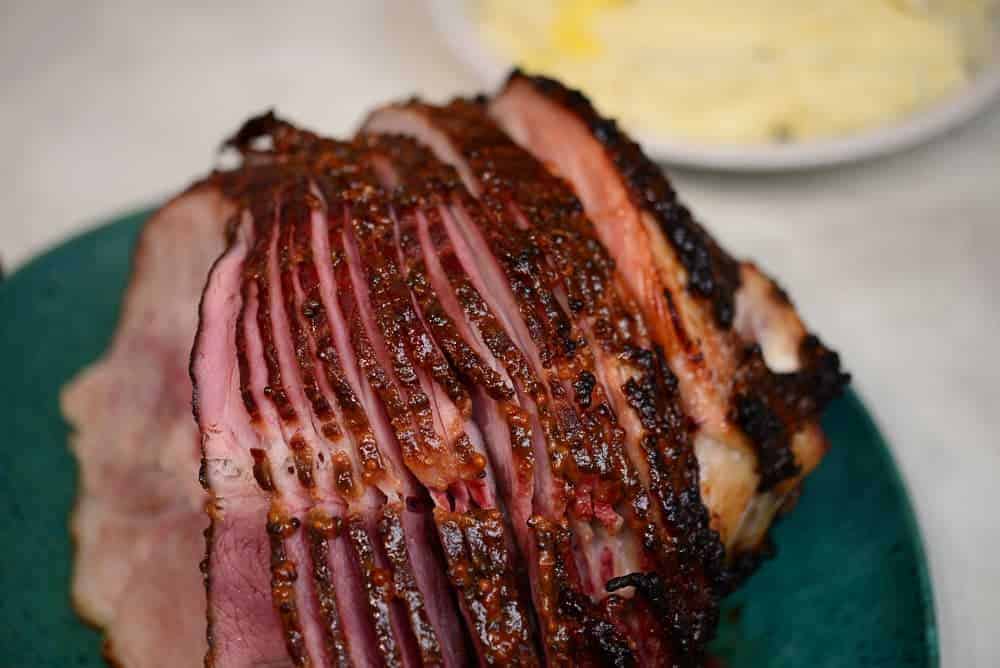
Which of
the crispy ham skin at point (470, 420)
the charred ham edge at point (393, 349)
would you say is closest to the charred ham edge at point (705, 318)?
the crispy ham skin at point (470, 420)

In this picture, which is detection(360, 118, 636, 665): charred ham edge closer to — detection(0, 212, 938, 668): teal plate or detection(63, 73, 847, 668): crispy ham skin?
detection(63, 73, 847, 668): crispy ham skin

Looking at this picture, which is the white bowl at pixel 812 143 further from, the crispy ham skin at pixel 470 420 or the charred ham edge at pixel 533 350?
the charred ham edge at pixel 533 350

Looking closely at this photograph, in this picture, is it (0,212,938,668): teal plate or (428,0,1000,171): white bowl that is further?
(428,0,1000,171): white bowl

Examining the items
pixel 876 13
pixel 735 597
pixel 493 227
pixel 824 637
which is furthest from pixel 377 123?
pixel 876 13

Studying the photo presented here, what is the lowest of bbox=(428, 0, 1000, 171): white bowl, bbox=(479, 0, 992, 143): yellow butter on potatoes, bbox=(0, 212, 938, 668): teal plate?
bbox=(0, 212, 938, 668): teal plate

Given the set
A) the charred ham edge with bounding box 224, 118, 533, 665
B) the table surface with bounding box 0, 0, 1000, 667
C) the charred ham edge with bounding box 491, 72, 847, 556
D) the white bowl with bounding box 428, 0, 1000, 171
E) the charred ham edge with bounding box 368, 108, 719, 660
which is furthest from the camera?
the white bowl with bounding box 428, 0, 1000, 171

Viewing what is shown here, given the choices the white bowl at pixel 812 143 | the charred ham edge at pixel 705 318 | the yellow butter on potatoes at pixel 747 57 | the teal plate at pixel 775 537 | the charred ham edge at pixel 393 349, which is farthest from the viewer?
the yellow butter on potatoes at pixel 747 57

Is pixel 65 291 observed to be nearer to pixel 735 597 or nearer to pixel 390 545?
pixel 390 545

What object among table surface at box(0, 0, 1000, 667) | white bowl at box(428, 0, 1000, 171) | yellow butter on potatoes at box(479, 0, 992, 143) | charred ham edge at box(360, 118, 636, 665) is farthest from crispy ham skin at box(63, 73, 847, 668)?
yellow butter on potatoes at box(479, 0, 992, 143)
